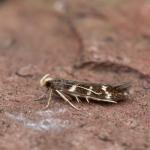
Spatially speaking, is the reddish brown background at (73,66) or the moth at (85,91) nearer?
the reddish brown background at (73,66)

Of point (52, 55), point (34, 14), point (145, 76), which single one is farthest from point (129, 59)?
point (34, 14)

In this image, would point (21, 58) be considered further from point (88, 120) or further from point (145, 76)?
point (88, 120)

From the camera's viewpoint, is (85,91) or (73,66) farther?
(73,66)

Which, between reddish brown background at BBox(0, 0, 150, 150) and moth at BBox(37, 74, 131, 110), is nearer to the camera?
reddish brown background at BBox(0, 0, 150, 150)

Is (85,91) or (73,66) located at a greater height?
(85,91)
